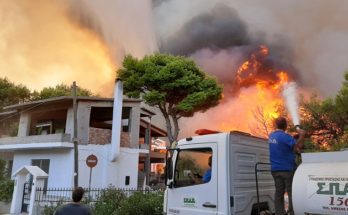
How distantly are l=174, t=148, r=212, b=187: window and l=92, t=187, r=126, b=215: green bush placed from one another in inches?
220

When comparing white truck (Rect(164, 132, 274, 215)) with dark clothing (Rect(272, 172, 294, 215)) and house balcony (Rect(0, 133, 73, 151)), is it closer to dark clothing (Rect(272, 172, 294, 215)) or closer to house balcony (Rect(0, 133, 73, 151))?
dark clothing (Rect(272, 172, 294, 215))

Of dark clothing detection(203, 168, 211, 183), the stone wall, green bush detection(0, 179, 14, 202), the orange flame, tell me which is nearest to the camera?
dark clothing detection(203, 168, 211, 183)

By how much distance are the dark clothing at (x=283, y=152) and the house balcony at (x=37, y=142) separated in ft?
59.5

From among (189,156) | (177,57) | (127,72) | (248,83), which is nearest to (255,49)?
(248,83)

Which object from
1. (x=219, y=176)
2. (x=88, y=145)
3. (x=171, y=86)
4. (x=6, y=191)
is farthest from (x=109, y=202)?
(x=171, y=86)

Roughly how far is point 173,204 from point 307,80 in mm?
17970

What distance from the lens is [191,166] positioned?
282 inches

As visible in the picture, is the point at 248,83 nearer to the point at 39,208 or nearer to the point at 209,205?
the point at 39,208

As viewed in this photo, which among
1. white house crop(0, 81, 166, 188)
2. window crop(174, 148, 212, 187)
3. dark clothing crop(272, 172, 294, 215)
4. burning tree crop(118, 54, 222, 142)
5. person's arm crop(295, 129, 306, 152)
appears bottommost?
dark clothing crop(272, 172, 294, 215)

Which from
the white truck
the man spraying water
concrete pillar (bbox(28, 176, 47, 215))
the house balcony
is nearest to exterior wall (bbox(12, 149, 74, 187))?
the house balcony

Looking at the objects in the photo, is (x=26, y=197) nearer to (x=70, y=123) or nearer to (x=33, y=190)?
(x=33, y=190)

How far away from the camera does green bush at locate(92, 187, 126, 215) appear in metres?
12.3

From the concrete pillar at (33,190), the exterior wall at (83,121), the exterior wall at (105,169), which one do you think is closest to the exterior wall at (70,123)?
the exterior wall at (83,121)

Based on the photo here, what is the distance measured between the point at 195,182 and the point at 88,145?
16983mm
